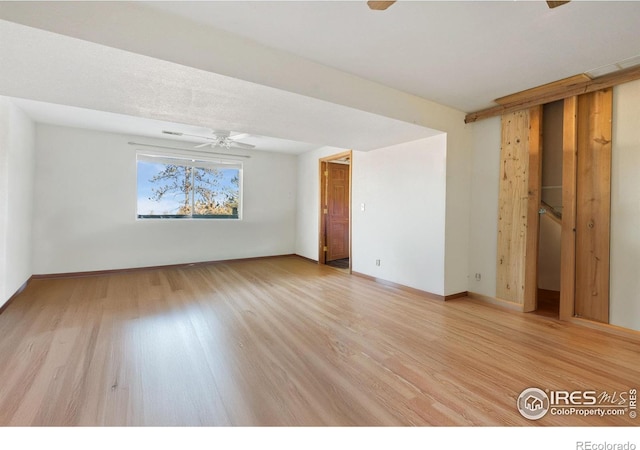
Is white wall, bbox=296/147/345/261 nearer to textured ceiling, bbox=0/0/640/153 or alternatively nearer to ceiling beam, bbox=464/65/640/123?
textured ceiling, bbox=0/0/640/153

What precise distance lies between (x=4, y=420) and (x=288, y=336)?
1.73 meters

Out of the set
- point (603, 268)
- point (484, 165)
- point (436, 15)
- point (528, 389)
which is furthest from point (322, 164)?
point (528, 389)

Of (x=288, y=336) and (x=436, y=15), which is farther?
(x=288, y=336)

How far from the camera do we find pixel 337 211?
20.1ft

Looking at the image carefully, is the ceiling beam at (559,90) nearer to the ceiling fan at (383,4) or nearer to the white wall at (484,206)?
the white wall at (484,206)

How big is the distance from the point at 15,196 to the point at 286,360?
403 cm

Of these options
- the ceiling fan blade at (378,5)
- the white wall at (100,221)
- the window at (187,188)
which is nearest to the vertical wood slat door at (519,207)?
the ceiling fan blade at (378,5)

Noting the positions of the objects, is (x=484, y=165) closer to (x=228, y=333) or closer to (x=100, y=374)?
(x=228, y=333)

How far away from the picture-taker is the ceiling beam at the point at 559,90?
2479mm

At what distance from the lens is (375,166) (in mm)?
4438

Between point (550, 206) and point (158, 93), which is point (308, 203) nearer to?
point (158, 93)

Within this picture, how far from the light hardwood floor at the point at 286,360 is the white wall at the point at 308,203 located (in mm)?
2626

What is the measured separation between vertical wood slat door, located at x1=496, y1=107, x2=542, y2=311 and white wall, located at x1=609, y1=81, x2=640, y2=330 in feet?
2.01

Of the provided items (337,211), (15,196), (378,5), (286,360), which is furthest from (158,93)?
(337,211)
